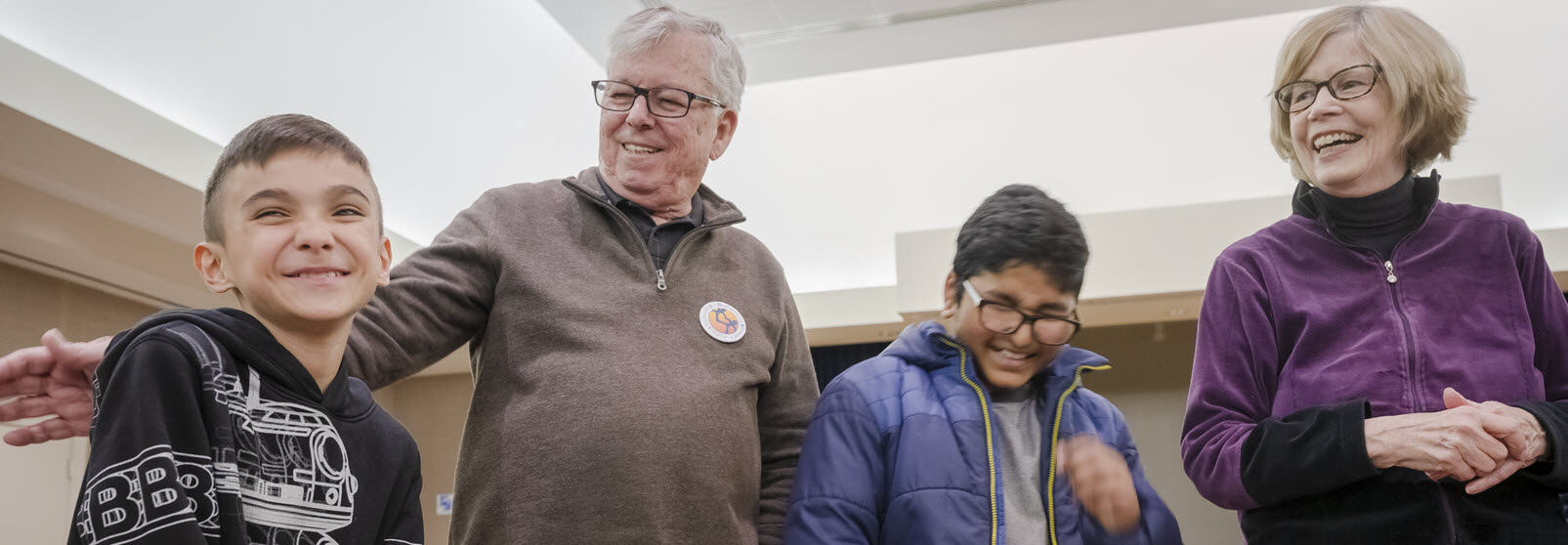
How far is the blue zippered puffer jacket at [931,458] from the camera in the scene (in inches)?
60.7

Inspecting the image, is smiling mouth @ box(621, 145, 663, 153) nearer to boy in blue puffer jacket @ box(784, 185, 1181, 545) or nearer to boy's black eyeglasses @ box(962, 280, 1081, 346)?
boy in blue puffer jacket @ box(784, 185, 1181, 545)

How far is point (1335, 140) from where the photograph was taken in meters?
1.69

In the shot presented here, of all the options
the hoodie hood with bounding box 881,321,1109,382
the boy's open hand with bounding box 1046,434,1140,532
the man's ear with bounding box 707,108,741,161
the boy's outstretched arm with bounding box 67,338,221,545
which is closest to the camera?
the boy's outstretched arm with bounding box 67,338,221,545

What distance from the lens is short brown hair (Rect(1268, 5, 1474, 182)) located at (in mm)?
1661

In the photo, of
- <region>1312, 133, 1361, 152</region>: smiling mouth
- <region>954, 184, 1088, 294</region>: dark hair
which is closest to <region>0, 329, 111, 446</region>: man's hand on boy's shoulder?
<region>954, 184, 1088, 294</region>: dark hair

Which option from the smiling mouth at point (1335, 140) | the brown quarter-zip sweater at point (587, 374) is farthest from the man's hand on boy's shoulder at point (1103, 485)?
the smiling mouth at point (1335, 140)

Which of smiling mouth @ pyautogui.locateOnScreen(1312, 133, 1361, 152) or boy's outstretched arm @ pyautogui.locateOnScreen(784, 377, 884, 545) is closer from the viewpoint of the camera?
boy's outstretched arm @ pyautogui.locateOnScreen(784, 377, 884, 545)

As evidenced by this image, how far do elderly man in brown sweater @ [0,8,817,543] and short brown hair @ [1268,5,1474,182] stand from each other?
0.97 meters

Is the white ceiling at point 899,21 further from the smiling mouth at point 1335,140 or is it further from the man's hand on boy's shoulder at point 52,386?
the man's hand on boy's shoulder at point 52,386

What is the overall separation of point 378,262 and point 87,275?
592 cm

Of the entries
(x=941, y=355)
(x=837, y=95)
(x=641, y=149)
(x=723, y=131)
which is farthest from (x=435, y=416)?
(x=941, y=355)

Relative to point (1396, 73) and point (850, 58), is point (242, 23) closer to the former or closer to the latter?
point (850, 58)

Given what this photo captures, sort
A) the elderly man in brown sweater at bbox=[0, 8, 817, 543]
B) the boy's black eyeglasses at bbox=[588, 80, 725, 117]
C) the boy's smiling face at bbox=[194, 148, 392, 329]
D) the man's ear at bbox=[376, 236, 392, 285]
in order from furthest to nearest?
the boy's black eyeglasses at bbox=[588, 80, 725, 117] → the elderly man in brown sweater at bbox=[0, 8, 817, 543] → the man's ear at bbox=[376, 236, 392, 285] → the boy's smiling face at bbox=[194, 148, 392, 329]

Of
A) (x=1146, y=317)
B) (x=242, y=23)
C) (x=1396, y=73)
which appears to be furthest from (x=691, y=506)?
(x=1146, y=317)
